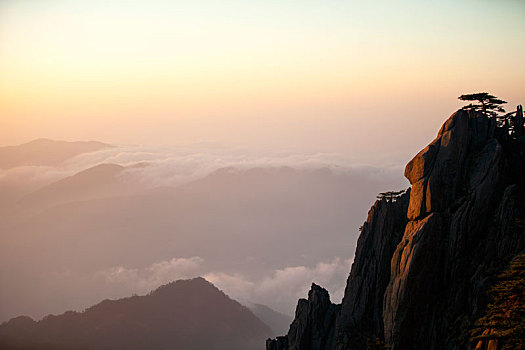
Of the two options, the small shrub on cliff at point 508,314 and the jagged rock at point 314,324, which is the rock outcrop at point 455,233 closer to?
the small shrub on cliff at point 508,314

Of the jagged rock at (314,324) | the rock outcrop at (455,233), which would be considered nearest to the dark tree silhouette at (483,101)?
the rock outcrop at (455,233)

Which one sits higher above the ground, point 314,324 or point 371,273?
point 371,273

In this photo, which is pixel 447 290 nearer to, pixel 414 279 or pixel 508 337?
pixel 414 279

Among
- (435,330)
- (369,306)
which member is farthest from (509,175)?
(369,306)

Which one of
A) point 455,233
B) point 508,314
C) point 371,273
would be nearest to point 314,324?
point 371,273

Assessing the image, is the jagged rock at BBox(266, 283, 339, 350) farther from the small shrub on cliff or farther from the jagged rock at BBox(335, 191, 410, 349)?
the small shrub on cliff

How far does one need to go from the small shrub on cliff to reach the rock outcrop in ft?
16.5

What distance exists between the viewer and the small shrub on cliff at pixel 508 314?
39.1 meters

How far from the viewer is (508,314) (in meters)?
42.1

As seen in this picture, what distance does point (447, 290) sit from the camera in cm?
5469

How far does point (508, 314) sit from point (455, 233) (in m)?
13.2

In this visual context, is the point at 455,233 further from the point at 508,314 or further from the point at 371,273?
the point at 371,273

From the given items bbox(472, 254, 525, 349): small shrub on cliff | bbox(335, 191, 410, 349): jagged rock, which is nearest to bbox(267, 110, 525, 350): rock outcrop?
bbox(335, 191, 410, 349): jagged rock

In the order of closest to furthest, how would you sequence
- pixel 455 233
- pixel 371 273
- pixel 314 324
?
pixel 455 233 < pixel 371 273 < pixel 314 324
